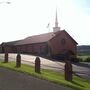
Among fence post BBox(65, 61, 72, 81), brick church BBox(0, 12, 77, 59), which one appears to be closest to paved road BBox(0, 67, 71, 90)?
fence post BBox(65, 61, 72, 81)

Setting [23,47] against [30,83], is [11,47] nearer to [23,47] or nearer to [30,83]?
[23,47]

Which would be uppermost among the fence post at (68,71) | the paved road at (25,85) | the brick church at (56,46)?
the brick church at (56,46)

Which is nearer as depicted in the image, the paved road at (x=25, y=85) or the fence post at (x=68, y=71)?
the paved road at (x=25, y=85)

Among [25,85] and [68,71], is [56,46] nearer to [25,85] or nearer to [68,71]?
[68,71]

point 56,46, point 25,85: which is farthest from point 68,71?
point 56,46

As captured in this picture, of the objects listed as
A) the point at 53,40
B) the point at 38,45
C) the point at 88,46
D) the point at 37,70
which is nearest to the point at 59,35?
the point at 53,40

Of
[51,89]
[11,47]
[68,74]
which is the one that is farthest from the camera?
[11,47]

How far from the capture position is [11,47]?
68062 millimetres

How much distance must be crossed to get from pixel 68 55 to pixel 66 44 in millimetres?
4066

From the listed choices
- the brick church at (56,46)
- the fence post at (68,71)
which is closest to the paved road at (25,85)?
the fence post at (68,71)

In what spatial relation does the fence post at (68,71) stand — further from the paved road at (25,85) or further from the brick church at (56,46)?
the brick church at (56,46)

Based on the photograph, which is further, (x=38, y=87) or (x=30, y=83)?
(x=30, y=83)

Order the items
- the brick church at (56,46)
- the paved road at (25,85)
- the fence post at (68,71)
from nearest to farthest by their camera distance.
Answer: the paved road at (25,85)
the fence post at (68,71)
the brick church at (56,46)

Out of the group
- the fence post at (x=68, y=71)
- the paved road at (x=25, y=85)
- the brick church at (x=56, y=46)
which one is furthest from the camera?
the brick church at (x=56, y=46)
